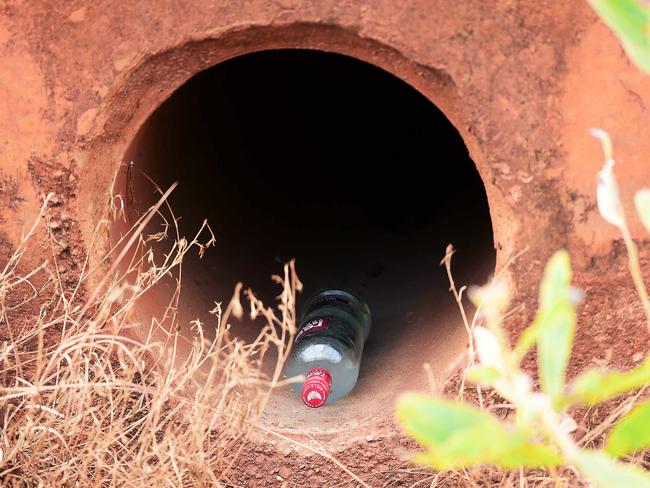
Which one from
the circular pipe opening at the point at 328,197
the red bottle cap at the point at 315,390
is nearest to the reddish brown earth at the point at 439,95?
the circular pipe opening at the point at 328,197

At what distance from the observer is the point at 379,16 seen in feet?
4.72

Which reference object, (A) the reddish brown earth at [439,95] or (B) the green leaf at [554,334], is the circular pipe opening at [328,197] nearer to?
(A) the reddish brown earth at [439,95]

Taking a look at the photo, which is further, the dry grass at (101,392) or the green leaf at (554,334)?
the dry grass at (101,392)

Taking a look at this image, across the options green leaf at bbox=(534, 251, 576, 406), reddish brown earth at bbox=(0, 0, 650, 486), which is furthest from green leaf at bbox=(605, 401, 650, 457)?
reddish brown earth at bbox=(0, 0, 650, 486)

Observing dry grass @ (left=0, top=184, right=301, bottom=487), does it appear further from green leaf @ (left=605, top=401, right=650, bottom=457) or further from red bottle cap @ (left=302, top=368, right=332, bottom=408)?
green leaf @ (left=605, top=401, right=650, bottom=457)

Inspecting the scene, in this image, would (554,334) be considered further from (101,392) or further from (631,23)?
(101,392)

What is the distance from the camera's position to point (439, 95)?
4.93ft

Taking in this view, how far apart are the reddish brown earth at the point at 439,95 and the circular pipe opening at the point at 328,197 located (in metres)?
0.20

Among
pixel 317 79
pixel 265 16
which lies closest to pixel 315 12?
pixel 265 16

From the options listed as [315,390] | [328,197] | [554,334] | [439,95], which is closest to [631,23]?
[554,334]

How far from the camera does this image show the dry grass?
134cm

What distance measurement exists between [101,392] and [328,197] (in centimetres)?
230

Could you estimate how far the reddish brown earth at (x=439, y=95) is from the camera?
143 cm

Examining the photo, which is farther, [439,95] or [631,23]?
[439,95]
